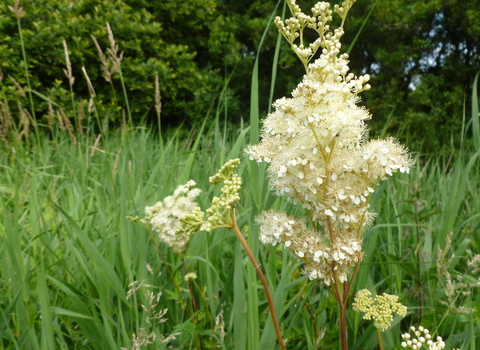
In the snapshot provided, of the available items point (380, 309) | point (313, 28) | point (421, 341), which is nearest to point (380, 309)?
point (380, 309)

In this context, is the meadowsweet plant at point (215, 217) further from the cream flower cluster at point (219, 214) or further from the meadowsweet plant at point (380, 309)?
the meadowsweet plant at point (380, 309)

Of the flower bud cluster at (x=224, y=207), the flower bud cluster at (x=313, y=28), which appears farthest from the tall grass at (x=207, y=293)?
the flower bud cluster at (x=313, y=28)

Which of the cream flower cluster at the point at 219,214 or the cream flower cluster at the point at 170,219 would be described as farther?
the cream flower cluster at the point at 170,219

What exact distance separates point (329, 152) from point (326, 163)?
26mm

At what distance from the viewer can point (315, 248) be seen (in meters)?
0.87

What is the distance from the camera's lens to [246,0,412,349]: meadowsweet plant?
852mm

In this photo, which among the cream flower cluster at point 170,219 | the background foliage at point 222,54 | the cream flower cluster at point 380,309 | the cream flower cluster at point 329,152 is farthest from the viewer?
the background foliage at point 222,54

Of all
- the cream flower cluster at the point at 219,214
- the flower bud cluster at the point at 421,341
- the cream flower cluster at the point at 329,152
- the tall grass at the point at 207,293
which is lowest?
the tall grass at the point at 207,293

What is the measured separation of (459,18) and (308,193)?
1168 cm

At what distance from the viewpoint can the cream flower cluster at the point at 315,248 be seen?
87cm

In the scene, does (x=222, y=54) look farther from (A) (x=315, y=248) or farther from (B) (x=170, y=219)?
(A) (x=315, y=248)

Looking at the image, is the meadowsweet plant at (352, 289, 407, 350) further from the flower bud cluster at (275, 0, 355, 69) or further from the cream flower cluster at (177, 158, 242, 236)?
the flower bud cluster at (275, 0, 355, 69)

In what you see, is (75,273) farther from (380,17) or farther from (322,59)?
(380,17)

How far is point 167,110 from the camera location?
341 inches
